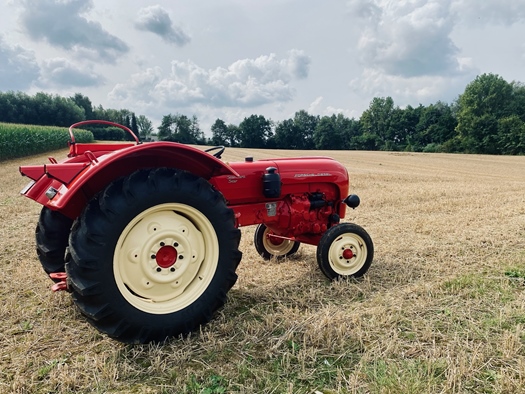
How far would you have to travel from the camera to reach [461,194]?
29.5ft

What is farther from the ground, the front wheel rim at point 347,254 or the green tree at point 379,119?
the green tree at point 379,119

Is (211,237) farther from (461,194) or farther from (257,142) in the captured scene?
(257,142)

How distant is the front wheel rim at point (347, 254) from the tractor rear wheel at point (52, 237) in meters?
2.29

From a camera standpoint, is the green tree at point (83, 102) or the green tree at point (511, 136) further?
the green tree at point (83, 102)

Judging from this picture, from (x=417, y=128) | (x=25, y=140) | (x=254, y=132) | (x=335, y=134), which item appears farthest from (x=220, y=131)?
(x=25, y=140)

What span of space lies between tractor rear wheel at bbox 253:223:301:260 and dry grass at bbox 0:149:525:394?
0.13 m

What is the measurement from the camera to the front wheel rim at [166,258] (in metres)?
2.30

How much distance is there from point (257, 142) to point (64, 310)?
68.4 meters

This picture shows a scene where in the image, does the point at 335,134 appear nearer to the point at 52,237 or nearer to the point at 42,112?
the point at 42,112

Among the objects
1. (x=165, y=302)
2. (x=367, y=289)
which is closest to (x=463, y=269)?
(x=367, y=289)

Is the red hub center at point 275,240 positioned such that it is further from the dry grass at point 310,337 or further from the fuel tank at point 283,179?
the fuel tank at point 283,179

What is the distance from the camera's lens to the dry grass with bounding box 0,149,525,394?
203cm

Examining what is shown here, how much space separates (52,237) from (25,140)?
25443 millimetres

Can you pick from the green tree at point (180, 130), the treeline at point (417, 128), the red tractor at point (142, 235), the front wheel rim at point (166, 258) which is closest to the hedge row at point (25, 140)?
the green tree at point (180, 130)
